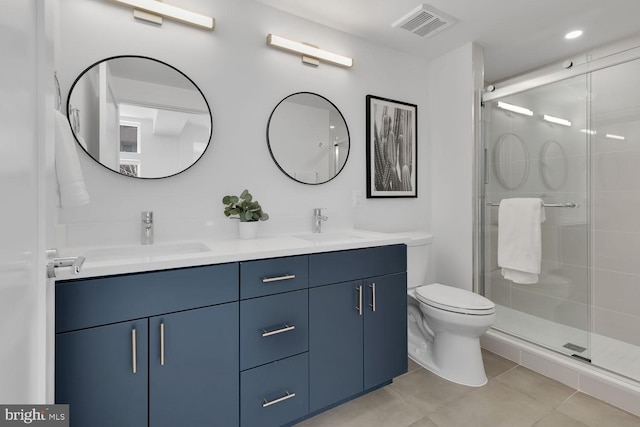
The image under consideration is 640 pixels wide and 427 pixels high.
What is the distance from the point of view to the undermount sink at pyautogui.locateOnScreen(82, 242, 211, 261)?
56.2 inches

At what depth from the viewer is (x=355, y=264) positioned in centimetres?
167

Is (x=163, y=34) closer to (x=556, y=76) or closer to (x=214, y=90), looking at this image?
(x=214, y=90)

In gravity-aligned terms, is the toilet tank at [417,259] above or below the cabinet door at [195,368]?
above

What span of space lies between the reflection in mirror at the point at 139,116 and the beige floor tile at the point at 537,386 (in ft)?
7.81

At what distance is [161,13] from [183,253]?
4.14ft

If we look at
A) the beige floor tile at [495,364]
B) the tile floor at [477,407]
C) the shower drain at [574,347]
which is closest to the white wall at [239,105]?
the beige floor tile at [495,364]

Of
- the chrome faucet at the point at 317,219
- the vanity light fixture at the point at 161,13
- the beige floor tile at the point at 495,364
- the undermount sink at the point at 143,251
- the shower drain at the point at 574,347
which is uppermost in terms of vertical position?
the vanity light fixture at the point at 161,13

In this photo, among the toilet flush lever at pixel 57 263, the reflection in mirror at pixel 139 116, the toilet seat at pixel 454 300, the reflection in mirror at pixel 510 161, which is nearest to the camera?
the toilet flush lever at pixel 57 263

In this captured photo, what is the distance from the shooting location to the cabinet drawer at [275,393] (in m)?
1.35

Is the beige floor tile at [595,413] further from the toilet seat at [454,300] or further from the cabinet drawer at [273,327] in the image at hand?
the cabinet drawer at [273,327]

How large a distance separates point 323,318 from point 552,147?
2.09 meters

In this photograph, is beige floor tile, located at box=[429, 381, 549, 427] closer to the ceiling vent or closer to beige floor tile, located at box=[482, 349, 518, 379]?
beige floor tile, located at box=[482, 349, 518, 379]

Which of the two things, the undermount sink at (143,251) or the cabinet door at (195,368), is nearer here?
the cabinet door at (195,368)

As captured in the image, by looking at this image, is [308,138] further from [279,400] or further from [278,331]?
[279,400]
